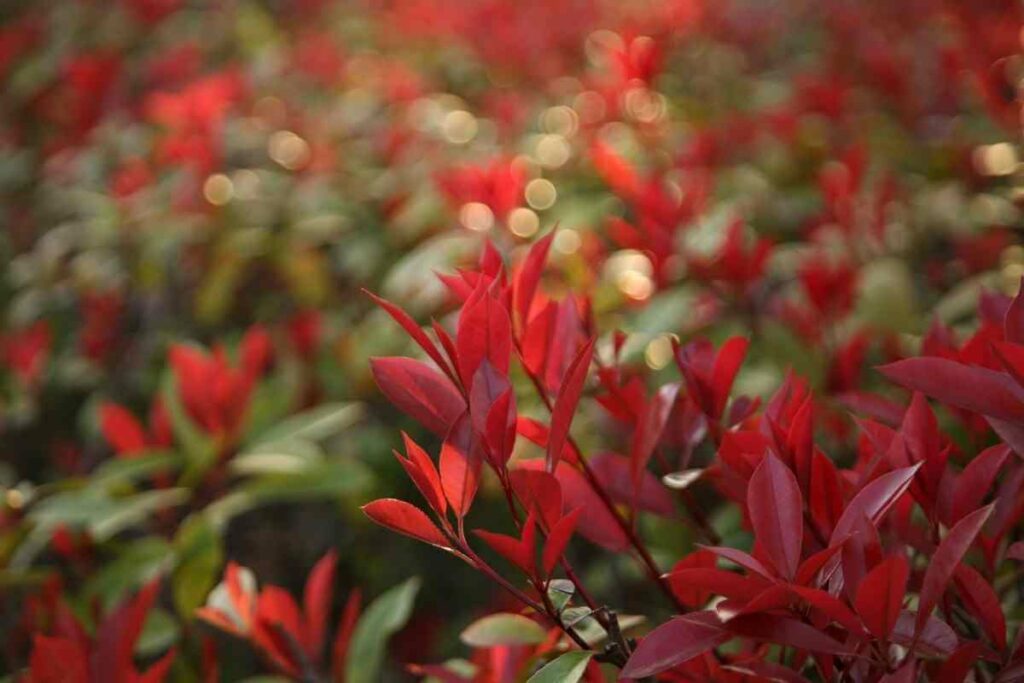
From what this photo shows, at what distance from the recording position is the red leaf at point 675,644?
0.72 m

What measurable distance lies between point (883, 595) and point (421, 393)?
1.31ft

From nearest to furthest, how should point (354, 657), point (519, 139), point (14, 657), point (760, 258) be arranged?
point (354, 657) < point (14, 657) < point (760, 258) < point (519, 139)

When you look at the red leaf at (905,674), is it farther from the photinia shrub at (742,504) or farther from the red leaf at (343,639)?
the red leaf at (343,639)

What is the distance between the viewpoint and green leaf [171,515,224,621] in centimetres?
126

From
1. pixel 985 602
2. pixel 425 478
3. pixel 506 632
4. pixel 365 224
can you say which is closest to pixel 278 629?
pixel 506 632

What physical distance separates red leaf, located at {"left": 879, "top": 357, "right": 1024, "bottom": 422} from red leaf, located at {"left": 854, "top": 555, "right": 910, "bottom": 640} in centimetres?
18

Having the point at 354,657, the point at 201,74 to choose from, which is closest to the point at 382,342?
the point at 354,657

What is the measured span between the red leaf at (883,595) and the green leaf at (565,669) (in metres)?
0.22

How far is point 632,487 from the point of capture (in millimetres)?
936

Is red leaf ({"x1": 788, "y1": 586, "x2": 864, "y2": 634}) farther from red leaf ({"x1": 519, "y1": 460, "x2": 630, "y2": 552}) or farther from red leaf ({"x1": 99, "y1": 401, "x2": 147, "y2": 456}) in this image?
red leaf ({"x1": 99, "y1": 401, "x2": 147, "y2": 456})

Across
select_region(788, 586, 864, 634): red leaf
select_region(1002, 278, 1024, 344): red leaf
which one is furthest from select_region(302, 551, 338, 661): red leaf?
select_region(1002, 278, 1024, 344): red leaf

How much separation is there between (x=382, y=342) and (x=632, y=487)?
0.88m

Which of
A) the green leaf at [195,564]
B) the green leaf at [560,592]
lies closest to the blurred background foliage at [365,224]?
the green leaf at [195,564]

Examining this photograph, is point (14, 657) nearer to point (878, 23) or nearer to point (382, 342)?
point (382, 342)
